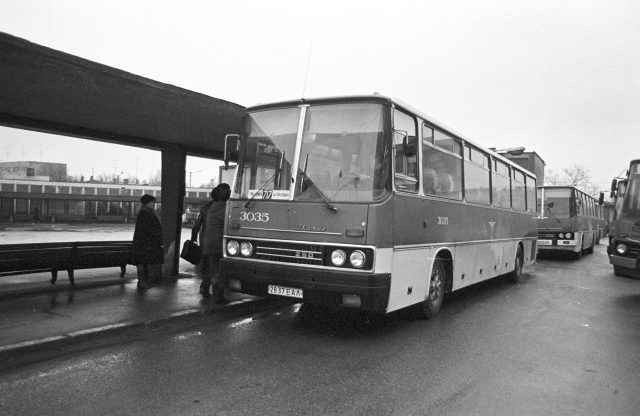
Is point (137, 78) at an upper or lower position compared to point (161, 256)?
upper

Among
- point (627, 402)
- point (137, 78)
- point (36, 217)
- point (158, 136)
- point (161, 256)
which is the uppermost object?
point (137, 78)

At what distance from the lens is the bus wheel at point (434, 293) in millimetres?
7607

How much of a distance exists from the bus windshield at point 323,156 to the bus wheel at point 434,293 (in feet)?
7.62

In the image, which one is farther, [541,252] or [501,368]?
[541,252]

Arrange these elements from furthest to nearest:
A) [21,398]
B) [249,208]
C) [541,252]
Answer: [541,252], [249,208], [21,398]

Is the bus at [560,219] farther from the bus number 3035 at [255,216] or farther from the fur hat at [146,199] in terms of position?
the bus number 3035 at [255,216]

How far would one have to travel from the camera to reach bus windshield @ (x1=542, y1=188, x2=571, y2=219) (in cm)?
1981

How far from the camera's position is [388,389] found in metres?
4.62

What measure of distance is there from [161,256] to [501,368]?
6.66 metres

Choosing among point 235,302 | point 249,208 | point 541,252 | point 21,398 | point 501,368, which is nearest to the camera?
point 21,398

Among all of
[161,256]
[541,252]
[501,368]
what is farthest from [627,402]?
[541,252]

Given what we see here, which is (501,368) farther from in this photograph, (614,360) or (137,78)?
(137,78)

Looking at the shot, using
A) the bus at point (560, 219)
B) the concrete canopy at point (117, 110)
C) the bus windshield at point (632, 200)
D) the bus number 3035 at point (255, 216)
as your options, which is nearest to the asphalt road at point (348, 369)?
the bus number 3035 at point (255, 216)

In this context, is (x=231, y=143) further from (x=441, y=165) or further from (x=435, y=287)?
(x=435, y=287)
